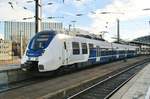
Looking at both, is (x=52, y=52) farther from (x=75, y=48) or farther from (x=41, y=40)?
(x=75, y=48)

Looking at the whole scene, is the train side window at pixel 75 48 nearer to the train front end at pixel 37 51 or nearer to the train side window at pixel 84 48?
the train side window at pixel 84 48

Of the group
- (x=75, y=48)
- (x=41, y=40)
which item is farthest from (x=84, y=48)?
(x=41, y=40)

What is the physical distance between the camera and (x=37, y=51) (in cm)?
2412

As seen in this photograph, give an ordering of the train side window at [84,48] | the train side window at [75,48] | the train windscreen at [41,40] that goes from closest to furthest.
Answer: the train windscreen at [41,40] < the train side window at [75,48] < the train side window at [84,48]

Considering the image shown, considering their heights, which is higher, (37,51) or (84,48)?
(84,48)

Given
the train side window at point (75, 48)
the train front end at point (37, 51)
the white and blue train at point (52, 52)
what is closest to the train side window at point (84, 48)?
the white and blue train at point (52, 52)

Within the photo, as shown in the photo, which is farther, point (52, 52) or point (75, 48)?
point (75, 48)

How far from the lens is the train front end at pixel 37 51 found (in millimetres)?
23688

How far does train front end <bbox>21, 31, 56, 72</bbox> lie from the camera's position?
23.7 m

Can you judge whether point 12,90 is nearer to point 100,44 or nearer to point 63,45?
point 63,45

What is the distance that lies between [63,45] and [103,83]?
4293 mm

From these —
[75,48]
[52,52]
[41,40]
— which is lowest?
[52,52]

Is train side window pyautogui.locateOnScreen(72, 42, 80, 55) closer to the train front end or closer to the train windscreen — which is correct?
the train front end

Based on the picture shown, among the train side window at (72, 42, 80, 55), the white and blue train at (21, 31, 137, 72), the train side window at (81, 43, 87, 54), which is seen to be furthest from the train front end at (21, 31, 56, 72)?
the train side window at (81, 43, 87, 54)
